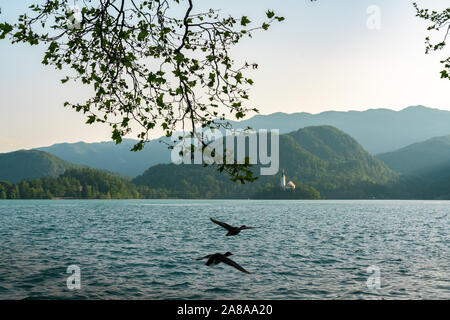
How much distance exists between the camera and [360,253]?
43.6 metres

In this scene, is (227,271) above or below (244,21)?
below

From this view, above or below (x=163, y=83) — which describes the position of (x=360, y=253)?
below

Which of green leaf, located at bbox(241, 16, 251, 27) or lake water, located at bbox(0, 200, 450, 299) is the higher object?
green leaf, located at bbox(241, 16, 251, 27)

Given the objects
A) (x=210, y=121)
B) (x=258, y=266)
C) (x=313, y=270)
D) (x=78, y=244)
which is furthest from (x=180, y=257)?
(x=210, y=121)

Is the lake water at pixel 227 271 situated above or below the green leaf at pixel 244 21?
below

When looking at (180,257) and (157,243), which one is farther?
(157,243)

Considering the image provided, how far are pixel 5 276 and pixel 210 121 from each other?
76.8 ft

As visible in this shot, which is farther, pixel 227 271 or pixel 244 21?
pixel 227 271

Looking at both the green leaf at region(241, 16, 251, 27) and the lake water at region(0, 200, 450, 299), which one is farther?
the lake water at region(0, 200, 450, 299)

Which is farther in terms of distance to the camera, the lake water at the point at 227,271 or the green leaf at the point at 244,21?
the lake water at the point at 227,271

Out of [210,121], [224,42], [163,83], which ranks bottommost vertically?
[210,121]
